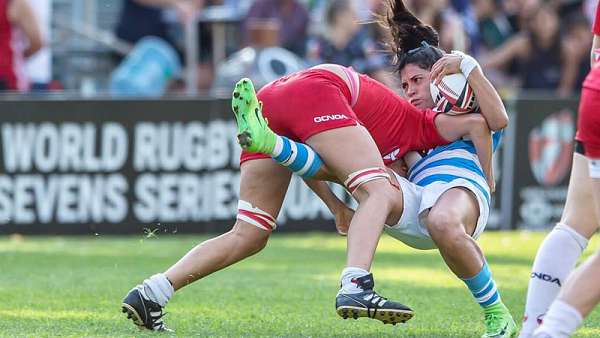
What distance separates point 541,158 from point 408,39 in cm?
730

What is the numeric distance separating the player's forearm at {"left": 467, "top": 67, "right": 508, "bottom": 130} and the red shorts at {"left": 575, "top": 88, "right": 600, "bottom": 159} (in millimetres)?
1483

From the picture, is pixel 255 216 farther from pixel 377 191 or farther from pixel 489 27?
pixel 489 27

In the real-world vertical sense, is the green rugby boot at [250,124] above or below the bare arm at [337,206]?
above

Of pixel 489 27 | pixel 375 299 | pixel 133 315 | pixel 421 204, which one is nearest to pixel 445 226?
pixel 421 204

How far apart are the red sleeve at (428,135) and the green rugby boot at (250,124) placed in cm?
94

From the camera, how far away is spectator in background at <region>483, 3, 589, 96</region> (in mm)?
16266

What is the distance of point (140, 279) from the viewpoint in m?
9.17

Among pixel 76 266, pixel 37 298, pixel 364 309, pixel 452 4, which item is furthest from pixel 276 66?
pixel 364 309

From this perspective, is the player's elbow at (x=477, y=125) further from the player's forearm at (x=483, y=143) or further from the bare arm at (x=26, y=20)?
the bare arm at (x=26, y=20)

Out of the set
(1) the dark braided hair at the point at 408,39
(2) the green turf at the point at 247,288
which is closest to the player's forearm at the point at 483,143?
(1) the dark braided hair at the point at 408,39

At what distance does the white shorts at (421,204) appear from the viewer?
6.35m

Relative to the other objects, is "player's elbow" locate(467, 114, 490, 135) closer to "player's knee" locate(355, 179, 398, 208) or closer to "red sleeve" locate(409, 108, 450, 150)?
"red sleeve" locate(409, 108, 450, 150)

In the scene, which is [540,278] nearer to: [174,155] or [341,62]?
[174,155]

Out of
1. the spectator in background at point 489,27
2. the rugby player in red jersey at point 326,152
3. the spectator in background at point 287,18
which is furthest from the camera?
the spectator in background at point 489,27
